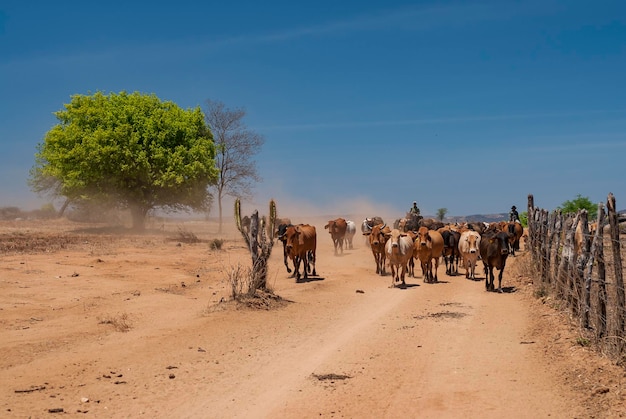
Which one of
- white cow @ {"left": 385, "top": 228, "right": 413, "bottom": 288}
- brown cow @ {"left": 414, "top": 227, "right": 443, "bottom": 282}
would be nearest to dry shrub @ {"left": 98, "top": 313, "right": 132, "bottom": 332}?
white cow @ {"left": 385, "top": 228, "right": 413, "bottom": 288}

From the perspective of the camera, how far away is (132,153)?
146ft

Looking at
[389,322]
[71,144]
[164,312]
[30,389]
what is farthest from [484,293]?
[71,144]

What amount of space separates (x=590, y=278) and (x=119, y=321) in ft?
29.6

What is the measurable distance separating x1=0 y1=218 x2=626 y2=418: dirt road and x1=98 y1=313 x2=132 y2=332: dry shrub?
53mm

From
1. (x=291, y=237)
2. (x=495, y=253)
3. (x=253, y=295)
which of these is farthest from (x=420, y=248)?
(x=253, y=295)

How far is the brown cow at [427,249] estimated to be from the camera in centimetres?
2208

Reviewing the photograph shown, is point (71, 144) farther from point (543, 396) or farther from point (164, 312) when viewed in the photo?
point (543, 396)

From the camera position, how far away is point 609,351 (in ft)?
32.2

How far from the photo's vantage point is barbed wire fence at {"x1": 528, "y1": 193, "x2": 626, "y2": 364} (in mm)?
9695

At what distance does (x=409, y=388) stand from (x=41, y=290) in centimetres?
1120

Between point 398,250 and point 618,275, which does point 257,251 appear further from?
point 618,275

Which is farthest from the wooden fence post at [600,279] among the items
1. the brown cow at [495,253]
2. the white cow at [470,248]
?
the white cow at [470,248]

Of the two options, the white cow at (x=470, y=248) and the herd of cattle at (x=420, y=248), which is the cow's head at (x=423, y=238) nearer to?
the herd of cattle at (x=420, y=248)

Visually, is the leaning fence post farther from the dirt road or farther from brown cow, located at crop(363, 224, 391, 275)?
brown cow, located at crop(363, 224, 391, 275)
